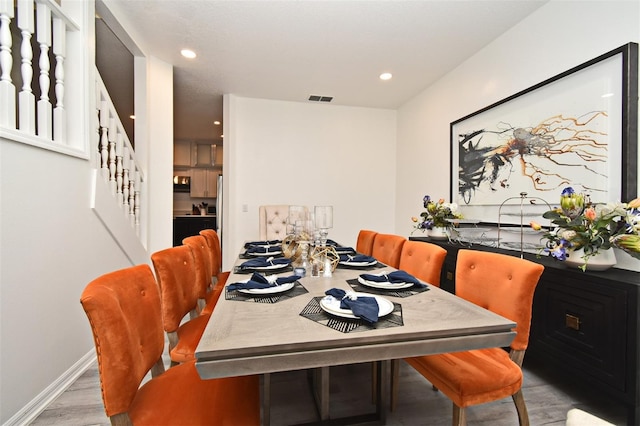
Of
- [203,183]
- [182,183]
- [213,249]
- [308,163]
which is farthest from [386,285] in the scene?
[182,183]

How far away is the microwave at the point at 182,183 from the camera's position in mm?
6902

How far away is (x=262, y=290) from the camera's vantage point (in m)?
1.22

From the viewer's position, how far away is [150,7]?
2.40m

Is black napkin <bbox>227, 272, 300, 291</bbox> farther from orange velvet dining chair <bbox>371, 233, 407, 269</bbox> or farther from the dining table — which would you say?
orange velvet dining chair <bbox>371, 233, 407, 269</bbox>

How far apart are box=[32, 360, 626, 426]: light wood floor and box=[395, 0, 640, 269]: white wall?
0.86m

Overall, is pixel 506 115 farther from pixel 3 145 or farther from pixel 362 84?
pixel 3 145

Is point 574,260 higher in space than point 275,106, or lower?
lower

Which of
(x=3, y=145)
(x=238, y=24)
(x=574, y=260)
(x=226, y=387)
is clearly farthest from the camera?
(x=238, y=24)

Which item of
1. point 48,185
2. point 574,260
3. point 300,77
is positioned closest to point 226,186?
point 300,77

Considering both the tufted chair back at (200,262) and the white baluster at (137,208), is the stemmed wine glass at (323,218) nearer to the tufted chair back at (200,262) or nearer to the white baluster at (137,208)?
the tufted chair back at (200,262)

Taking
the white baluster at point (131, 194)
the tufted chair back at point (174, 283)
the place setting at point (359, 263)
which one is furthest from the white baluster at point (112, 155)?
the place setting at point (359, 263)

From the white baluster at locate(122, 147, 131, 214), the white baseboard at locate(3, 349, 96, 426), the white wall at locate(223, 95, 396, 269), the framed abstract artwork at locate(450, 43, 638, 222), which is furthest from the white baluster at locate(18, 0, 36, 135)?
the framed abstract artwork at locate(450, 43, 638, 222)

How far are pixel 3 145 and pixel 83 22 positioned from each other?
3.96 ft

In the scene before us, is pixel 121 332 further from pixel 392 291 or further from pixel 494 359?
pixel 494 359
